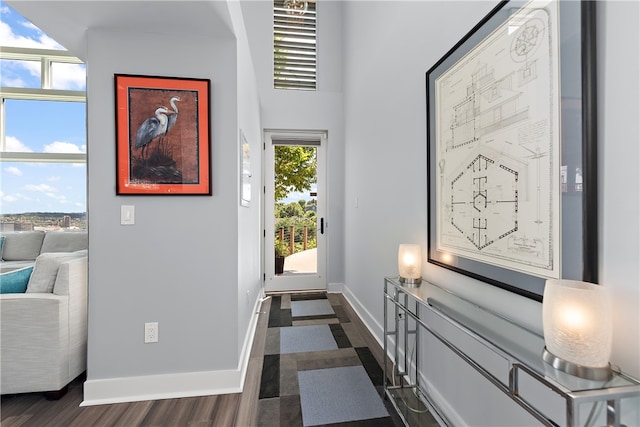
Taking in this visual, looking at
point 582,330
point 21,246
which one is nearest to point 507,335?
point 582,330

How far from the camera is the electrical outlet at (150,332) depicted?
6.15ft

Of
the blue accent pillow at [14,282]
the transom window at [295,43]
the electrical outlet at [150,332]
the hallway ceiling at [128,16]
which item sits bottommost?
the electrical outlet at [150,332]

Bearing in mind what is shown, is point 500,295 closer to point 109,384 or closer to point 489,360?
point 489,360

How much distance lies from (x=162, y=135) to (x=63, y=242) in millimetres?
2867

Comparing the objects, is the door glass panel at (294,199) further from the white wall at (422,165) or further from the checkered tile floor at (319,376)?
the checkered tile floor at (319,376)

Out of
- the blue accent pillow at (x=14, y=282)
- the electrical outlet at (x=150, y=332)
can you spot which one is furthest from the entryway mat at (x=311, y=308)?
the blue accent pillow at (x=14, y=282)

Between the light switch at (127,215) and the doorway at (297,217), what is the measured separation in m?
2.37

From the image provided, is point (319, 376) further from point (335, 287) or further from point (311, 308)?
point (335, 287)

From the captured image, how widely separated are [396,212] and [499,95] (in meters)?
1.16

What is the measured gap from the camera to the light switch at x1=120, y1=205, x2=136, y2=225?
1.86m

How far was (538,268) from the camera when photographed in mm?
973

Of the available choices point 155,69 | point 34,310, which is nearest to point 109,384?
point 34,310

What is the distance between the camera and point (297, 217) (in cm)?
430

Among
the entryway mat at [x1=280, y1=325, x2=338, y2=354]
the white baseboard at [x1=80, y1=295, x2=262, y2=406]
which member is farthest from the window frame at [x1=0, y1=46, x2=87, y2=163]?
the entryway mat at [x1=280, y1=325, x2=338, y2=354]
